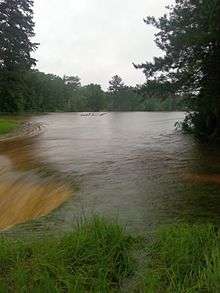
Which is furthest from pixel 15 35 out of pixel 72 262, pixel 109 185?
pixel 72 262

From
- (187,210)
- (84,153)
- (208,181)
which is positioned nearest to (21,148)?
(84,153)

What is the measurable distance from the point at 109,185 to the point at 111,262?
609 centimetres

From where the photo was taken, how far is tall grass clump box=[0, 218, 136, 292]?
18.6ft

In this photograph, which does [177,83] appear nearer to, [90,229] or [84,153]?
[84,153]

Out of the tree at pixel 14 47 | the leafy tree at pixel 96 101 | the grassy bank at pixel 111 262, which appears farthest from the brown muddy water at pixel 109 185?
the leafy tree at pixel 96 101

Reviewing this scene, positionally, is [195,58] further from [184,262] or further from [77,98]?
[77,98]

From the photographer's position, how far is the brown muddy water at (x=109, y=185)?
9227 millimetres

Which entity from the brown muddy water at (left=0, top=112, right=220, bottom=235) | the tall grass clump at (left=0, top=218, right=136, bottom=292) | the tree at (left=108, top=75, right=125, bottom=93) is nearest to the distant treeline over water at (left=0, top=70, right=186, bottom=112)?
the tree at (left=108, top=75, right=125, bottom=93)

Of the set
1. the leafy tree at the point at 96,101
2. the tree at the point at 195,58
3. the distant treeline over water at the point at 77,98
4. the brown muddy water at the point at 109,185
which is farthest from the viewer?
the leafy tree at the point at 96,101

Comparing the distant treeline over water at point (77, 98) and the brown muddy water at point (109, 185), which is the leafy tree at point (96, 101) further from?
the brown muddy water at point (109, 185)

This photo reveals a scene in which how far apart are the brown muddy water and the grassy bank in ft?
4.17

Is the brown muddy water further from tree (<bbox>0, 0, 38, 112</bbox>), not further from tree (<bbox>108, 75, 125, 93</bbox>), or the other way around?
tree (<bbox>108, 75, 125, 93</bbox>)

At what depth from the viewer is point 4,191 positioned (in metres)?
12.7

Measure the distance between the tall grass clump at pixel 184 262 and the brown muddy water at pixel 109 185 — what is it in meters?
1.28
